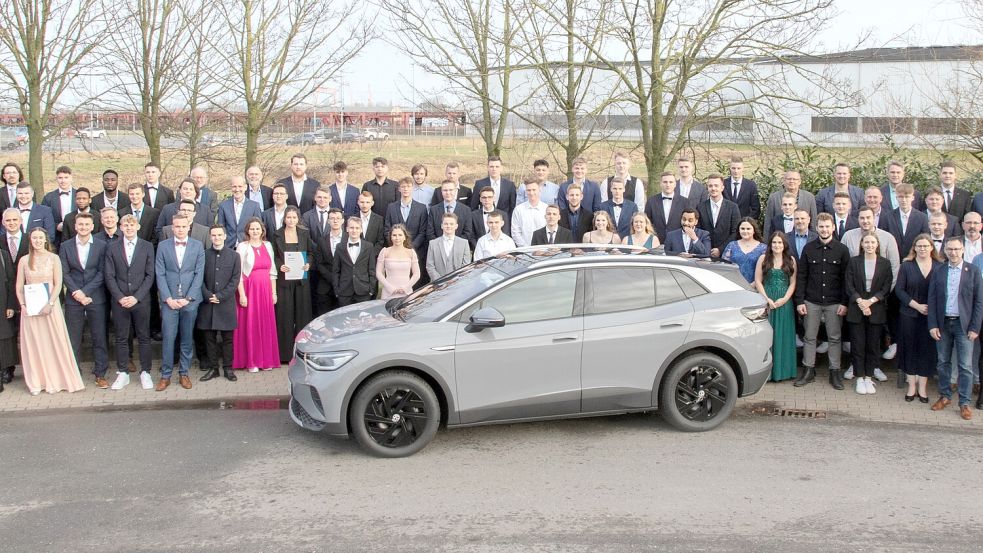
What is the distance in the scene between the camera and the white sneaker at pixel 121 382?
407 inches

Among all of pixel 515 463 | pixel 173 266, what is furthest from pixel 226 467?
pixel 173 266

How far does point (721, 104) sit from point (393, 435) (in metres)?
9.67

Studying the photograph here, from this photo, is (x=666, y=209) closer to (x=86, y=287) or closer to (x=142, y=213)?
(x=142, y=213)

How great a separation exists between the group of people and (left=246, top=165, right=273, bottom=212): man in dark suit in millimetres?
40

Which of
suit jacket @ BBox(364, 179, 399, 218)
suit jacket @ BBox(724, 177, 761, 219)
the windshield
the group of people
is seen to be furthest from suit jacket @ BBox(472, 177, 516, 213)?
the windshield

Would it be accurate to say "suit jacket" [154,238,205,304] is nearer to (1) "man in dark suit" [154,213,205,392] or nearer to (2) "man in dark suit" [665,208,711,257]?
(1) "man in dark suit" [154,213,205,392]

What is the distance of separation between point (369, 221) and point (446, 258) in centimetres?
130

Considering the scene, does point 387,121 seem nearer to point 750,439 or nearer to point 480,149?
point 480,149

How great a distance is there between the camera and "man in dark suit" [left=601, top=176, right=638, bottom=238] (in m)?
11.9

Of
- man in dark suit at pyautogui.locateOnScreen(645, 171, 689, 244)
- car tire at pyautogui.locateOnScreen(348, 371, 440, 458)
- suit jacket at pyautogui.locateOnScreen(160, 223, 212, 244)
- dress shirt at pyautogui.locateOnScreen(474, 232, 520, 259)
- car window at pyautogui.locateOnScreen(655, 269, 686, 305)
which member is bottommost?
car tire at pyautogui.locateOnScreen(348, 371, 440, 458)

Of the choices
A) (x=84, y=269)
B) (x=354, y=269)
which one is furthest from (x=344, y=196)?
(x=84, y=269)

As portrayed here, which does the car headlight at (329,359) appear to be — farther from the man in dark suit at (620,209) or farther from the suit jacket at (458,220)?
the man in dark suit at (620,209)

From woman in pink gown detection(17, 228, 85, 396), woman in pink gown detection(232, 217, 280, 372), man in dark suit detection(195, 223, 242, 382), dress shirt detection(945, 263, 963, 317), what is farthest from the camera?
woman in pink gown detection(232, 217, 280, 372)

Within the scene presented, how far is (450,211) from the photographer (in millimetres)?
12016
